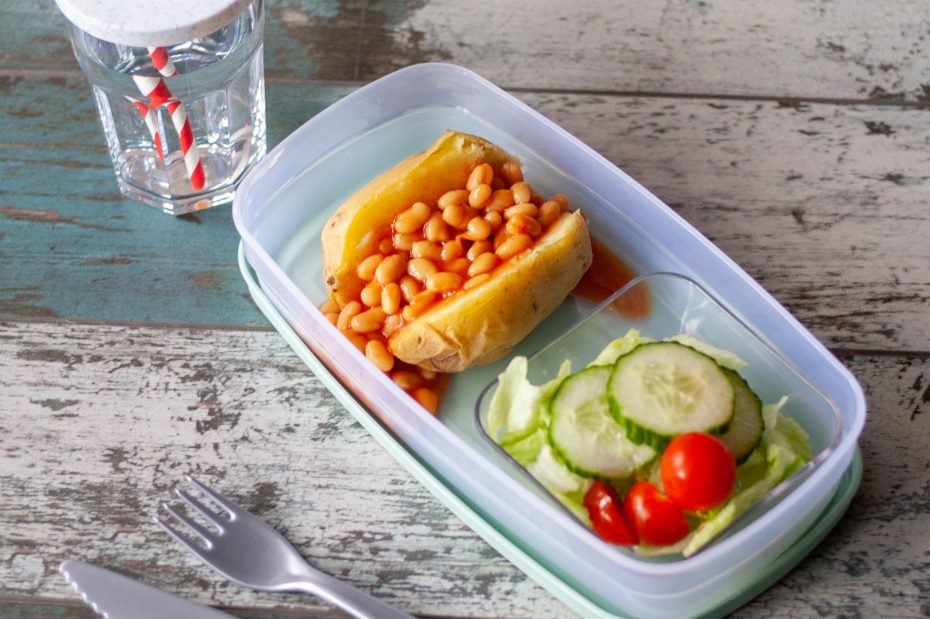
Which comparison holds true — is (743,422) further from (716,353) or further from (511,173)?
(511,173)

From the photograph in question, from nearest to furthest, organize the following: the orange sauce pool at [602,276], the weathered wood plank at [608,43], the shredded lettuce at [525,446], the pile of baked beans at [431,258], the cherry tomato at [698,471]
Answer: the cherry tomato at [698,471]
the shredded lettuce at [525,446]
the pile of baked beans at [431,258]
the orange sauce pool at [602,276]
the weathered wood plank at [608,43]

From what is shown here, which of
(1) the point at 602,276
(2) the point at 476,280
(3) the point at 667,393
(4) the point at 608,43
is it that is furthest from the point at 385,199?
(4) the point at 608,43

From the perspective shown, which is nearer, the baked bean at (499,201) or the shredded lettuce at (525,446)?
the shredded lettuce at (525,446)

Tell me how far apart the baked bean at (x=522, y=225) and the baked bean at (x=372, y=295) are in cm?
15

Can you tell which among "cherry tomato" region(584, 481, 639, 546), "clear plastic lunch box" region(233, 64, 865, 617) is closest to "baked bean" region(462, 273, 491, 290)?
"clear plastic lunch box" region(233, 64, 865, 617)

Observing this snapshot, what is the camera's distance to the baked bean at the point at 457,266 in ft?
3.87

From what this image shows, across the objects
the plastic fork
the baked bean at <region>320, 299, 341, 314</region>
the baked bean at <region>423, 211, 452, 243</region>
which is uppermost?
the baked bean at <region>423, 211, 452, 243</region>

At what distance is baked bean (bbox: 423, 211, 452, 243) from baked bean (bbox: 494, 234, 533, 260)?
6cm

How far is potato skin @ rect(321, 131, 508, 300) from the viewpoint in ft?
3.94

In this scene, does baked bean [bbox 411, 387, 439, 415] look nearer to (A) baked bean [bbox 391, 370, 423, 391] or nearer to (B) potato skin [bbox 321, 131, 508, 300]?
(A) baked bean [bbox 391, 370, 423, 391]

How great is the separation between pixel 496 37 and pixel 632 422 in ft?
2.41

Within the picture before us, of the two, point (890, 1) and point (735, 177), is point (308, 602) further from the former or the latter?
point (890, 1)

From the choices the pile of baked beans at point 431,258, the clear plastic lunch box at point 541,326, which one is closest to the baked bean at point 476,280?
the pile of baked beans at point 431,258

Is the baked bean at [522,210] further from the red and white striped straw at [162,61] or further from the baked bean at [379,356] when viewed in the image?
the red and white striped straw at [162,61]
